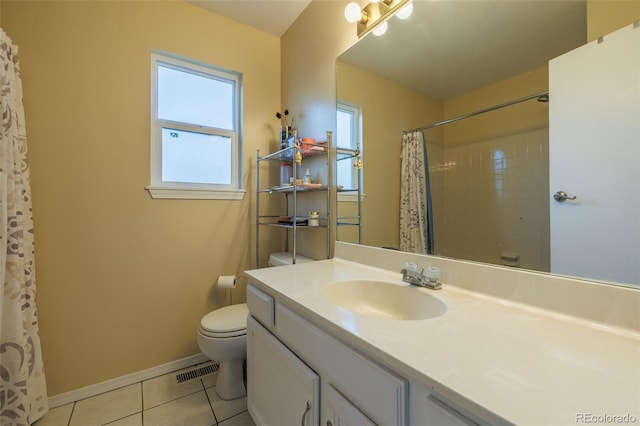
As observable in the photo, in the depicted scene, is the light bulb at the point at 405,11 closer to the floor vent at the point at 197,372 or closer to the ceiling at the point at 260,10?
the ceiling at the point at 260,10

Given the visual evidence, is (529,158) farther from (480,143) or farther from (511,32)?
(511,32)

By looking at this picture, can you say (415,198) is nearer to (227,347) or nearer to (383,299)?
(383,299)

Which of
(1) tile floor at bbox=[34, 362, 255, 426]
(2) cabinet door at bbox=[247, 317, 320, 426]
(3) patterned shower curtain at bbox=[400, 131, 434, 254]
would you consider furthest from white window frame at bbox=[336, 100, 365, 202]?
(1) tile floor at bbox=[34, 362, 255, 426]

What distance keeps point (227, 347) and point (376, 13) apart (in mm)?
1976

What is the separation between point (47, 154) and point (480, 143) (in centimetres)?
217

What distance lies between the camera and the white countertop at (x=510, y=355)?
1.31 ft

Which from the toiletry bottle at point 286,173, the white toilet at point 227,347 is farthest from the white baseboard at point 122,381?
the toiletry bottle at point 286,173

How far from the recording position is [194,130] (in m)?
1.91

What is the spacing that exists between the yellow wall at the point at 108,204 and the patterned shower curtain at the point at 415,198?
135 cm

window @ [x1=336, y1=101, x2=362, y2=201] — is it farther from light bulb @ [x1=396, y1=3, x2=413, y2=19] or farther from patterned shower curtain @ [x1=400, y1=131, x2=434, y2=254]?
light bulb @ [x1=396, y1=3, x2=413, y2=19]

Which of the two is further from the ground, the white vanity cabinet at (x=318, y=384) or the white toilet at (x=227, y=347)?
the white vanity cabinet at (x=318, y=384)

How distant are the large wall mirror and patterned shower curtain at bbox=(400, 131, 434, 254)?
0.03 meters

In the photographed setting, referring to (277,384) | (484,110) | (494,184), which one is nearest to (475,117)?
(484,110)

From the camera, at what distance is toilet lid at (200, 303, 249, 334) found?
4.89ft
